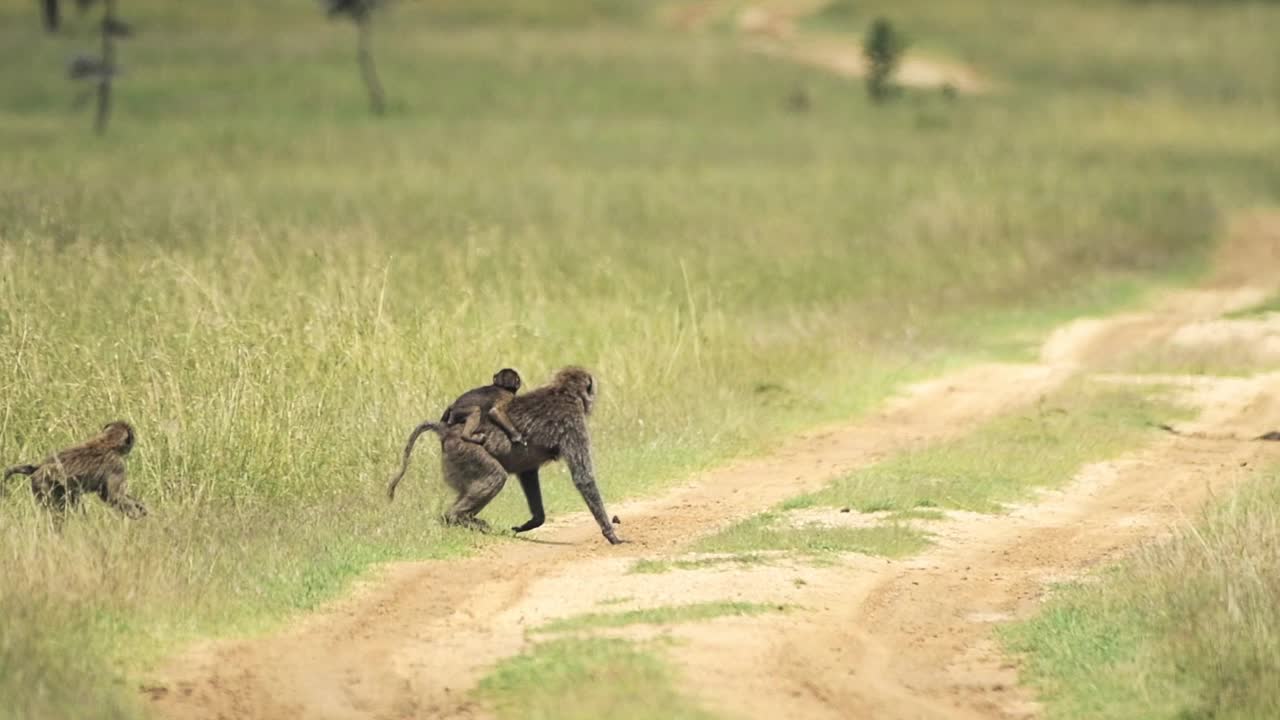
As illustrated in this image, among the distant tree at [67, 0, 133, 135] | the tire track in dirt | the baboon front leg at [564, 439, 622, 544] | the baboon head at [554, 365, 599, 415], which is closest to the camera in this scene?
the tire track in dirt

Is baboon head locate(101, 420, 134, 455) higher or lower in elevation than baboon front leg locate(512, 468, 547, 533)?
higher

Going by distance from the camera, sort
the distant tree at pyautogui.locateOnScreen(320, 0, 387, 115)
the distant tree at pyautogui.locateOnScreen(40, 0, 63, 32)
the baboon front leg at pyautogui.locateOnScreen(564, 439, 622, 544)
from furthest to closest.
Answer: the distant tree at pyautogui.locateOnScreen(40, 0, 63, 32) < the distant tree at pyautogui.locateOnScreen(320, 0, 387, 115) < the baboon front leg at pyautogui.locateOnScreen(564, 439, 622, 544)

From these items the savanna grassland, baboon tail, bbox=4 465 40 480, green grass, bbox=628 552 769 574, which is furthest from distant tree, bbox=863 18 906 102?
baboon tail, bbox=4 465 40 480

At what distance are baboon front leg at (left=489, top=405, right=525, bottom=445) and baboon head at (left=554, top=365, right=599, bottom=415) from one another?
1.29 feet

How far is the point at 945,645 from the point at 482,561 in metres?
2.39

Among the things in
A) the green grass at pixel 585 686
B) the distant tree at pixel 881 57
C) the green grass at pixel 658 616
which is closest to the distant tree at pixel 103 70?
the distant tree at pixel 881 57

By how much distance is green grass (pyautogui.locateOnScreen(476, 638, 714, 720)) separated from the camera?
779cm

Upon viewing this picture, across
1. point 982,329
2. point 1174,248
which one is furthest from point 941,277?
point 1174,248

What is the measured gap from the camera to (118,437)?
34.7 feet

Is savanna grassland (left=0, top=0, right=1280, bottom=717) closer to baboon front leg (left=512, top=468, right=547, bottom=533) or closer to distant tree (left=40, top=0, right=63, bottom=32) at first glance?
baboon front leg (left=512, top=468, right=547, bottom=533)

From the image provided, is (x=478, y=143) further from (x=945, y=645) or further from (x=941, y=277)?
(x=945, y=645)

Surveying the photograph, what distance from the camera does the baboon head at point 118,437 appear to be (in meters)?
10.6

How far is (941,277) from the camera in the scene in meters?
23.8

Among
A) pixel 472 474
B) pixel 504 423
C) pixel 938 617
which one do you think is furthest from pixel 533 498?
pixel 938 617
